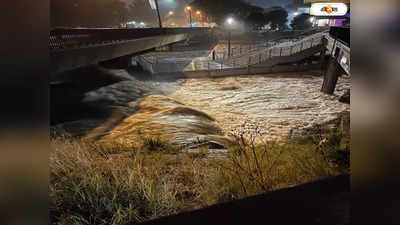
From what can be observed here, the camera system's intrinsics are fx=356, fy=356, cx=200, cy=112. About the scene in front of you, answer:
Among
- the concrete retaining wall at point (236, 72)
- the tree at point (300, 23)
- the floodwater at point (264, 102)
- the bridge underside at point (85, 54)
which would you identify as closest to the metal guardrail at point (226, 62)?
the concrete retaining wall at point (236, 72)

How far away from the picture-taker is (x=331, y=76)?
1883cm

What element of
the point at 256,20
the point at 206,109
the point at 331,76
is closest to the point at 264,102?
the point at 206,109

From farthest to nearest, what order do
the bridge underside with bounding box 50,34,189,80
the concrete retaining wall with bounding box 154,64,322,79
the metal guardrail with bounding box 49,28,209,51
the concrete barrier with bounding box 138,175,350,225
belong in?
the concrete retaining wall with bounding box 154,64,322,79 → the metal guardrail with bounding box 49,28,209,51 → the bridge underside with bounding box 50,34,189,80 → the concrete barrier with bounding box 138,175,350,225

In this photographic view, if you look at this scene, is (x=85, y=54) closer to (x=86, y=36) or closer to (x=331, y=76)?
(x=86, y=36)

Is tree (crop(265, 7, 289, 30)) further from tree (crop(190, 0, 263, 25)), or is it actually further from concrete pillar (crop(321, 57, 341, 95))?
concrete pillar (crop(321, 57, 341, 95))

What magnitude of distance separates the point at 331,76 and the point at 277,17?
152 ft

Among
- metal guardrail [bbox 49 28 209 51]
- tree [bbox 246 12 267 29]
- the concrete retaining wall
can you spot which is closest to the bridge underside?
metal guardrail [bbox 49 28 209 51]

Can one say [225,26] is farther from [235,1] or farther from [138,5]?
[138,5]

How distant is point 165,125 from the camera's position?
38.2 ft

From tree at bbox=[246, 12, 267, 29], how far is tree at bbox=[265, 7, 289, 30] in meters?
1.64

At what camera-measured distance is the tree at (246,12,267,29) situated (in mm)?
59772
